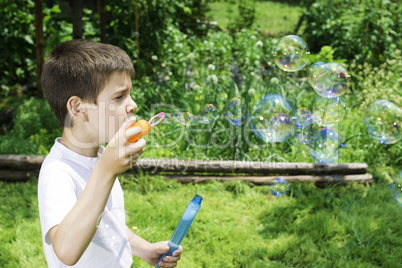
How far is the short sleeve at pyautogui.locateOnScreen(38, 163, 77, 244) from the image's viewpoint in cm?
109

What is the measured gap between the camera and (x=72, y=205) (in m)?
1.12

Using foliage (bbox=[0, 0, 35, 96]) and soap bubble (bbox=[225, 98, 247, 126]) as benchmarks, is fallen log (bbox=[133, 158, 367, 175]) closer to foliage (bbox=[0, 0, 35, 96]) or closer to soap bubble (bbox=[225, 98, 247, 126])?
soap bubble (bbox=[225, 98, 247, 126])

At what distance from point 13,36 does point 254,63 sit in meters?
3.38

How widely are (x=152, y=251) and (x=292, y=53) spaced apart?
181 cm

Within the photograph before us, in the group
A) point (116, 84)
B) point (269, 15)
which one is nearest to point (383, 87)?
point (116, 84)

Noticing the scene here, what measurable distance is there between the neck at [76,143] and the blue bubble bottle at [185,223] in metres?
0.39

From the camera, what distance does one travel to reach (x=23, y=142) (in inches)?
149

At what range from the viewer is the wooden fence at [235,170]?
3510 millimetres

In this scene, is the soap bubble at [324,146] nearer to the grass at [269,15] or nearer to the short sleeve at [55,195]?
the short sleeve at [55,195]

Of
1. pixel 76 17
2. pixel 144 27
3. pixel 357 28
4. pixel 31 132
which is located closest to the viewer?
pixel 31 132

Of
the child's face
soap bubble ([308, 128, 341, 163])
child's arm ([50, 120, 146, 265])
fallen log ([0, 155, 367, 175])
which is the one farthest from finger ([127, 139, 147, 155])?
fallen log ([0, 155, 367, 175])

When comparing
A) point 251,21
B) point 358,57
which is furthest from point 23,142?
Answer: point 251,21

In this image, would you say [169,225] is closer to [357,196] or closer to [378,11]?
[357,196]

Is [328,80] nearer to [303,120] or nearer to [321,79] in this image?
[321,79]
